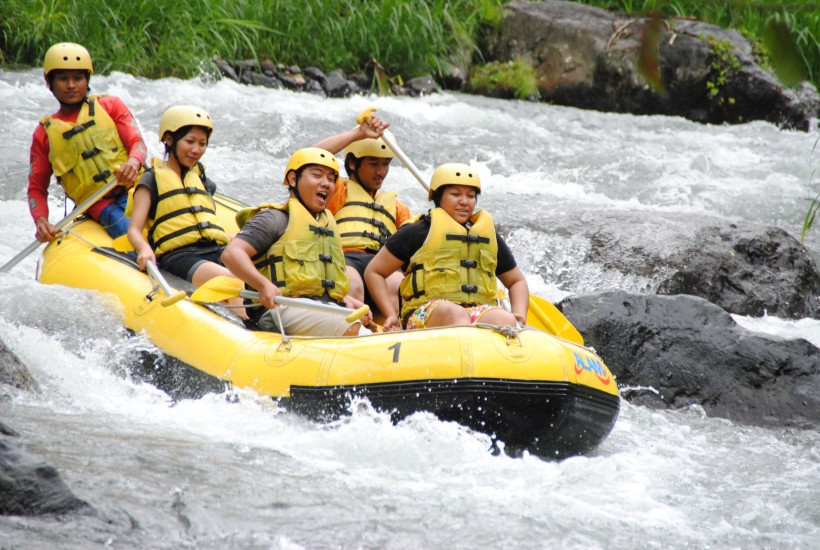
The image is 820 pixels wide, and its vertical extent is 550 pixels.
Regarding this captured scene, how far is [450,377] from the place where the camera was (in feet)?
11.7

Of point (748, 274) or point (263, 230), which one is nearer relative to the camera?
point (263, 230)

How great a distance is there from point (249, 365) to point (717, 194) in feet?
18.5

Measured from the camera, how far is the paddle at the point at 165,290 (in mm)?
4020

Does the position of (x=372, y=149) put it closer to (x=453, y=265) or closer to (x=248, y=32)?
(x=453, y=265)

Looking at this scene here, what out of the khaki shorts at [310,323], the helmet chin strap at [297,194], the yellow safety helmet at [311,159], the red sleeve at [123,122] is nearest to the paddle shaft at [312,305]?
the khaki shorts at [310,323]

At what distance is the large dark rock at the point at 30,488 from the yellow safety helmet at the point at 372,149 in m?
3.01

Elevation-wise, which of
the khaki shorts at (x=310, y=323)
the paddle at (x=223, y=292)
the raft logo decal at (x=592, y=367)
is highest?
the paddle at (x=223, y=292)

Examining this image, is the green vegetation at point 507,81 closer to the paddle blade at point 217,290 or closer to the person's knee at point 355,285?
the person's knee at point 355,285

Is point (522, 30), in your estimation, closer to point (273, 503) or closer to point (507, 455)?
point (507, 455)

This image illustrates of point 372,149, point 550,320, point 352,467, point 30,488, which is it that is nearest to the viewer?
point 30,488

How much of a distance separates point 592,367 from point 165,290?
5.87 ft

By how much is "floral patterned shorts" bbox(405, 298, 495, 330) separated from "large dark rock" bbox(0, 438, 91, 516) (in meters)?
1.93

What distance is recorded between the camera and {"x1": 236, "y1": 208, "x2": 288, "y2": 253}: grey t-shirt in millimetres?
4168

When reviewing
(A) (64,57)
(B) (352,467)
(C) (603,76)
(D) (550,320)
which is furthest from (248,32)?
(B) (352,467)
